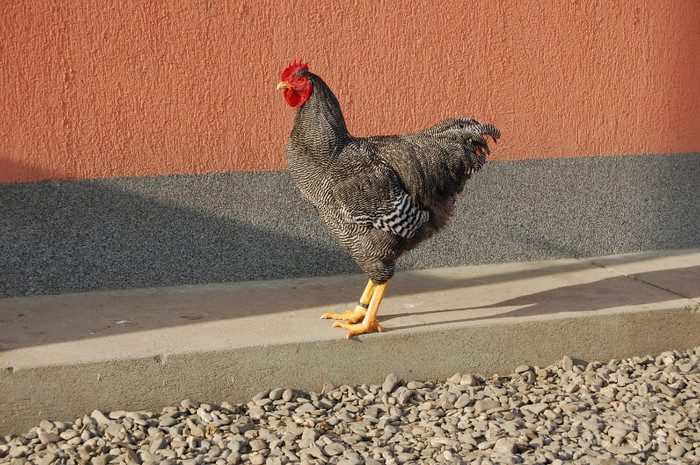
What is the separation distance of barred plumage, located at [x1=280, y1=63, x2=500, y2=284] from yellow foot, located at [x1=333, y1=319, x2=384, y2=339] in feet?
0.83

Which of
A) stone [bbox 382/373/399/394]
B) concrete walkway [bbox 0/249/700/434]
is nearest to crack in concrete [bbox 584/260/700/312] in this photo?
concrete walkway [bbox 0/249/700/434]

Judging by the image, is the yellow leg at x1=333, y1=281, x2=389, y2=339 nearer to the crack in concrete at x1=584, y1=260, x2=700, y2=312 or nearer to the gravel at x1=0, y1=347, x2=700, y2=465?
the gravel at x1=0, y1=347, x2=700, y2=465

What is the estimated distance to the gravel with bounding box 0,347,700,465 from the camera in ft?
11.5

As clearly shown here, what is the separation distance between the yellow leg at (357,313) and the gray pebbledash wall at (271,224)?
3.41ft

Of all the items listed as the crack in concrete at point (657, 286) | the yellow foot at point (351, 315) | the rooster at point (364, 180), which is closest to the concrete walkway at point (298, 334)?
the crack in concrete at point (657, 286)

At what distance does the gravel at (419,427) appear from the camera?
11.5 feet

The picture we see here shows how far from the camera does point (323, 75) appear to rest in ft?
17.4

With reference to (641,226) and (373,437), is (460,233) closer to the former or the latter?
(641,226)


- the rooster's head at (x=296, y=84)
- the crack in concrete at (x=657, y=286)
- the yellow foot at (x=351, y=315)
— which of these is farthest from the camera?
the crack in concrete at (x=657, y=286)

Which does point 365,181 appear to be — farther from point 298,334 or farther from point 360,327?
point 298,334

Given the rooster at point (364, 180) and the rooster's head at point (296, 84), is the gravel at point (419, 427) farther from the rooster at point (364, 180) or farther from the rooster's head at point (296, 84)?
the rooster's head at point (296, 84)

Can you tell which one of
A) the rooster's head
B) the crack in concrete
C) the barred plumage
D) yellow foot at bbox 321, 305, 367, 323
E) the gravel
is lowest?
the gravel

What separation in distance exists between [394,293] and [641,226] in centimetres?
242

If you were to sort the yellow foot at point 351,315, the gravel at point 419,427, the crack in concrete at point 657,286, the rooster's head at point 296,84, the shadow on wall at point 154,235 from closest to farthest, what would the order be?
the gravel at point 419,427 → the rooster's head at point 296,84 → the yellow foot at point 351,315 → the crack in concrete at point 657,286 → the shadow on wall at point 154,235
